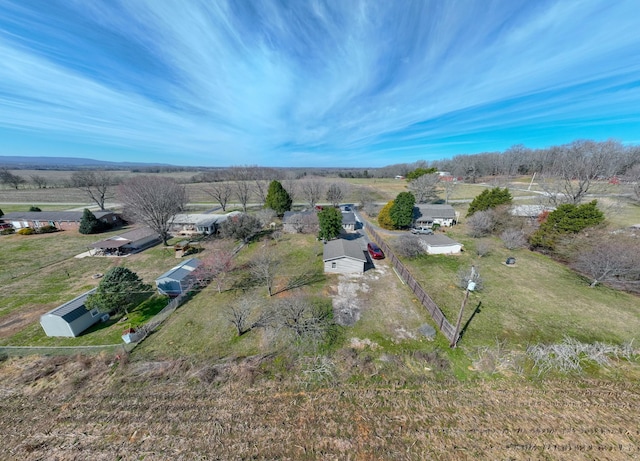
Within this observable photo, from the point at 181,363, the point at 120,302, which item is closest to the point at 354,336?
the point at 181,363

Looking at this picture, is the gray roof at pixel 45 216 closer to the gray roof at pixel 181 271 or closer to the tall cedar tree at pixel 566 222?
the gray roof at pixel 181 271

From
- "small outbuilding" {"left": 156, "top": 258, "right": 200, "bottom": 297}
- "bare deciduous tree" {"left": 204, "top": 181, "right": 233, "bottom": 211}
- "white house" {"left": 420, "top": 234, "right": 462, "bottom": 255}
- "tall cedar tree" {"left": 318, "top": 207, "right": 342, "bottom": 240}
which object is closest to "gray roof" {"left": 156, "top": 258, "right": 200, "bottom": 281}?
"small outbuilding" {"left": 156, "top": 258, "right": 200, "bottom": 297}

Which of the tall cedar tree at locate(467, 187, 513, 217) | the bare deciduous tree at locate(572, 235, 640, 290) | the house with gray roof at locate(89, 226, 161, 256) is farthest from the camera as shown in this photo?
the tall cedar tree at locate(467, 187, 513, 217)

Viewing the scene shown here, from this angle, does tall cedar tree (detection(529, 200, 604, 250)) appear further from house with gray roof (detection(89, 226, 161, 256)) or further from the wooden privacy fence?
house with gray roof (detection(89, 226, 161, 256))

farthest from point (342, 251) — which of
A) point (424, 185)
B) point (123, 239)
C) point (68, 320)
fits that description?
point (424, 185)

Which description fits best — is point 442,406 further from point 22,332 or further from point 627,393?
point 22,332

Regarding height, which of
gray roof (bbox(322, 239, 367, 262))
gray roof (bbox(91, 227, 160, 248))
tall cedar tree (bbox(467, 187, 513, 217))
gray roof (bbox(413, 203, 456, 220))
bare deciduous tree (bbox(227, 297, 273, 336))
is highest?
tall cedar tree (bbox(467, 187, 513, 217))
